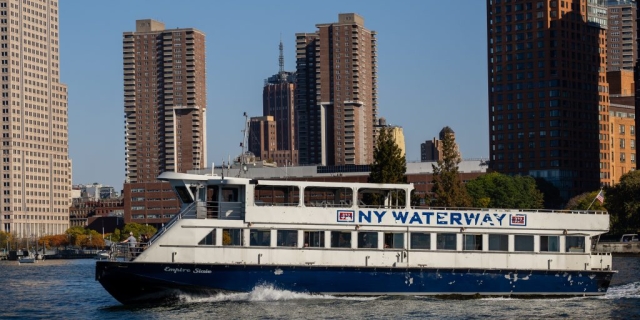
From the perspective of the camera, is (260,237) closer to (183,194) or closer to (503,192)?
(183,194)

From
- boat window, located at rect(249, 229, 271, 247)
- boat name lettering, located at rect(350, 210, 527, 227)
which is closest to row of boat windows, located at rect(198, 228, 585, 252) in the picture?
boat window, located at rect(249, 229, 271, 247)

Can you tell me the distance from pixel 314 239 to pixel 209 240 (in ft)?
15.0

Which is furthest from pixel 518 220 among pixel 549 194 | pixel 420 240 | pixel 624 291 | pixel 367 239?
Answer: pixel 549 194

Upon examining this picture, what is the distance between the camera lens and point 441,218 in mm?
53844

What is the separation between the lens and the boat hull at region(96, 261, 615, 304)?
51188 millimetres

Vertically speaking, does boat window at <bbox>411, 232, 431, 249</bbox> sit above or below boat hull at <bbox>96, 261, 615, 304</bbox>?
above

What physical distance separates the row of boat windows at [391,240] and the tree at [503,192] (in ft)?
383

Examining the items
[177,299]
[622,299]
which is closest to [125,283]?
[177,299]

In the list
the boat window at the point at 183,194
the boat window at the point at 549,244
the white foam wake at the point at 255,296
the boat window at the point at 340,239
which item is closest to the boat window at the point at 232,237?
the white foam wake at the point at 255,296

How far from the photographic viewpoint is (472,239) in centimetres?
5428

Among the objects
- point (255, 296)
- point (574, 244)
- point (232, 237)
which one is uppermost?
point (232, 237)

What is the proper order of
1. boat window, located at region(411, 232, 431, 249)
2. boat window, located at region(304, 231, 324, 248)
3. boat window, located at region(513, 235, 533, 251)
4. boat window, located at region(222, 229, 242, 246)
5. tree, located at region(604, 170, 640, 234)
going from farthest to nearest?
tree, located at region(604, 170, 640, 234) → boat window, located at region(513, 235, 533, 251) → boat window, located at region(411, 232, 431, 249) → boat window, located at region(304, 231, 324, 248) → boat window, located at region(222, 229, 242, 246)

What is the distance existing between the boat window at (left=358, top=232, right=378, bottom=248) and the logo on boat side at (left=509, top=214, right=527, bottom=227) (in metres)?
6.34

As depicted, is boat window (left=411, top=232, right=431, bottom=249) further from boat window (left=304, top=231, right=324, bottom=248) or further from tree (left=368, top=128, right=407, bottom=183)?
tree (left=368, top=128, right=407, bottom=183)
